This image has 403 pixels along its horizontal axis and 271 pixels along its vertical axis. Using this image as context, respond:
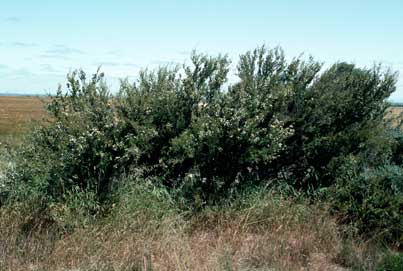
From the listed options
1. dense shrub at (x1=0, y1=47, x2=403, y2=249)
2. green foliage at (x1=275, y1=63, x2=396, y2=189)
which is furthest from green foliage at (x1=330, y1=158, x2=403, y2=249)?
green foliage at (x1=275, y1=63, x2=396, y2=189)

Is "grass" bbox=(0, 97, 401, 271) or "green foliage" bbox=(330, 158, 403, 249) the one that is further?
"green foliage" bbox=(330, 158, 403, 249)

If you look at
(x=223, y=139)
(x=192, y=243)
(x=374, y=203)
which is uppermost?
(x=223, y=139)

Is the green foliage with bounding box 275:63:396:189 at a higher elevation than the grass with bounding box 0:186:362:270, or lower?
higher

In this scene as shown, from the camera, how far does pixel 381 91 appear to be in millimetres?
9180

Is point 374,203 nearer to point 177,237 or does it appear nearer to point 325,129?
point 325,129

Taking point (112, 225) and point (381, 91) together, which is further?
point (381, 91)

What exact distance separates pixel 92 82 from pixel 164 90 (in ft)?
3.65

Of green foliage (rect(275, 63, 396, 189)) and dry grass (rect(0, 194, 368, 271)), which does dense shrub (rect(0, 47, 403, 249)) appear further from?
dry grass (rect(0, 194, 368, 271))

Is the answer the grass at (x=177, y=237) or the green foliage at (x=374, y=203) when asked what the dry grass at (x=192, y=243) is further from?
the green foliage at (x=374, y=203)

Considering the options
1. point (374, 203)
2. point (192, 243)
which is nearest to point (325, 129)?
point (374, 203)

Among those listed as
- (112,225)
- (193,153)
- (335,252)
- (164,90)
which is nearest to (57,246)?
(112,225)

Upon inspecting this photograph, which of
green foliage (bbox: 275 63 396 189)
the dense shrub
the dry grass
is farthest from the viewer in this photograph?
green foliage (bbox: 275 63 396 189)

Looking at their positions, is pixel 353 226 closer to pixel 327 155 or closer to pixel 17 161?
pixel 327 155

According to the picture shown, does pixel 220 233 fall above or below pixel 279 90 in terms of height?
below
